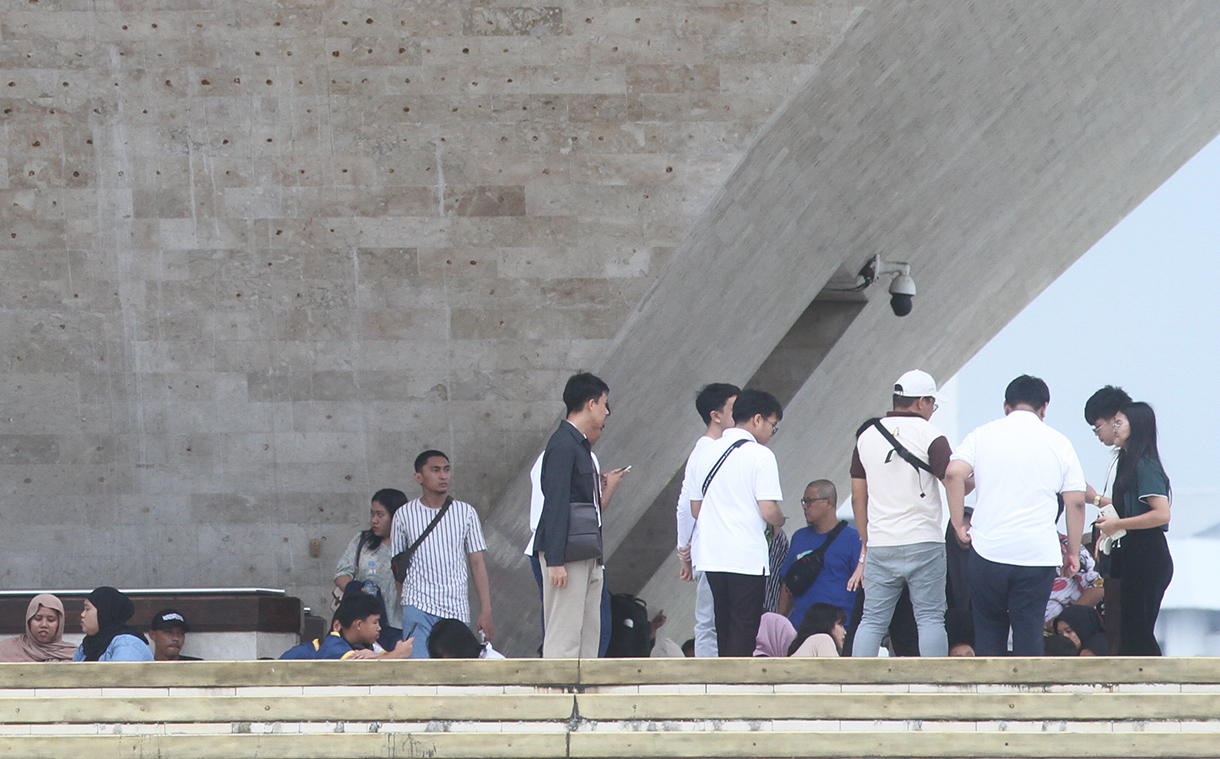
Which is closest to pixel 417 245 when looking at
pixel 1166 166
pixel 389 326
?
pixel 389 326

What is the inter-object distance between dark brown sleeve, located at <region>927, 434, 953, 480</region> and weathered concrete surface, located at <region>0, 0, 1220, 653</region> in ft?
7.25

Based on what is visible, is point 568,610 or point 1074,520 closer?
point 1074,520

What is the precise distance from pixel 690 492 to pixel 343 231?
8.57 ft

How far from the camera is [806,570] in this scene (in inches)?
243

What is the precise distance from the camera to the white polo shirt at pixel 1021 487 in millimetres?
4969

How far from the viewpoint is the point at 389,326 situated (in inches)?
285

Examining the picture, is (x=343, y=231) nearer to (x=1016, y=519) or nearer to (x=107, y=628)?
(x=107, y=628)

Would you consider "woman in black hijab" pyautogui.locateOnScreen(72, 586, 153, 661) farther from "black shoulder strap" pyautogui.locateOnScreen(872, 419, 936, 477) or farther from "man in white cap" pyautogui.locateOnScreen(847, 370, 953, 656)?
"black shoulder strap" pyautogui.locateOnScreen(872, 419, 936, 477)

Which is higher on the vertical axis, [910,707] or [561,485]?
[561,485]

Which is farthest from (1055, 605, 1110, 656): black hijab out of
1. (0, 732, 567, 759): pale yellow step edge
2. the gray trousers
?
(0, 732, 567, 759): pale yellow step edge

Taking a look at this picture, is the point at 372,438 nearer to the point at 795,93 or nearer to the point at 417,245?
the point at 417,245

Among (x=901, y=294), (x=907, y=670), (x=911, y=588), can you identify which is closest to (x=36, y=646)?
(x=911, y=588)

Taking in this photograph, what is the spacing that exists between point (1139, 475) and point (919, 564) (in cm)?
95

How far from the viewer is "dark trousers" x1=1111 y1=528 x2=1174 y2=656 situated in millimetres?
5293
